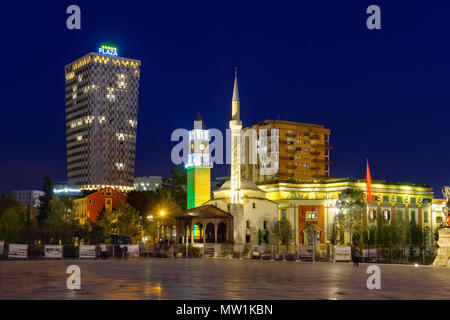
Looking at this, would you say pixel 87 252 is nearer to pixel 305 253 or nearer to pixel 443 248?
pixel 305 253

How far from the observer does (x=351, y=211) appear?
8269 centimetres

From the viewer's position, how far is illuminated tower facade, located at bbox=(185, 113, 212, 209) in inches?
4058

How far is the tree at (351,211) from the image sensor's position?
79.3 metres

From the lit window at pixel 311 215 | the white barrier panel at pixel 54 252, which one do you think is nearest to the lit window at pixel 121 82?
the lit window at pixel 311 215

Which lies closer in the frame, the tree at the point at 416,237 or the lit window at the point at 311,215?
the tree at the point at 416,237

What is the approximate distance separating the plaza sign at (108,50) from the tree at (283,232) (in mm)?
115986

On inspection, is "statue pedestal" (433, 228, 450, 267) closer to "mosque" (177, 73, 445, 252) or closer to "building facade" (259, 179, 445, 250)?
"mosque" (177, 73, 445, 252)

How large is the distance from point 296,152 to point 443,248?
11453cm

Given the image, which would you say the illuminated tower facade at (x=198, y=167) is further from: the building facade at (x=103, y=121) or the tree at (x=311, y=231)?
the building facade at (x=103, y=121)
